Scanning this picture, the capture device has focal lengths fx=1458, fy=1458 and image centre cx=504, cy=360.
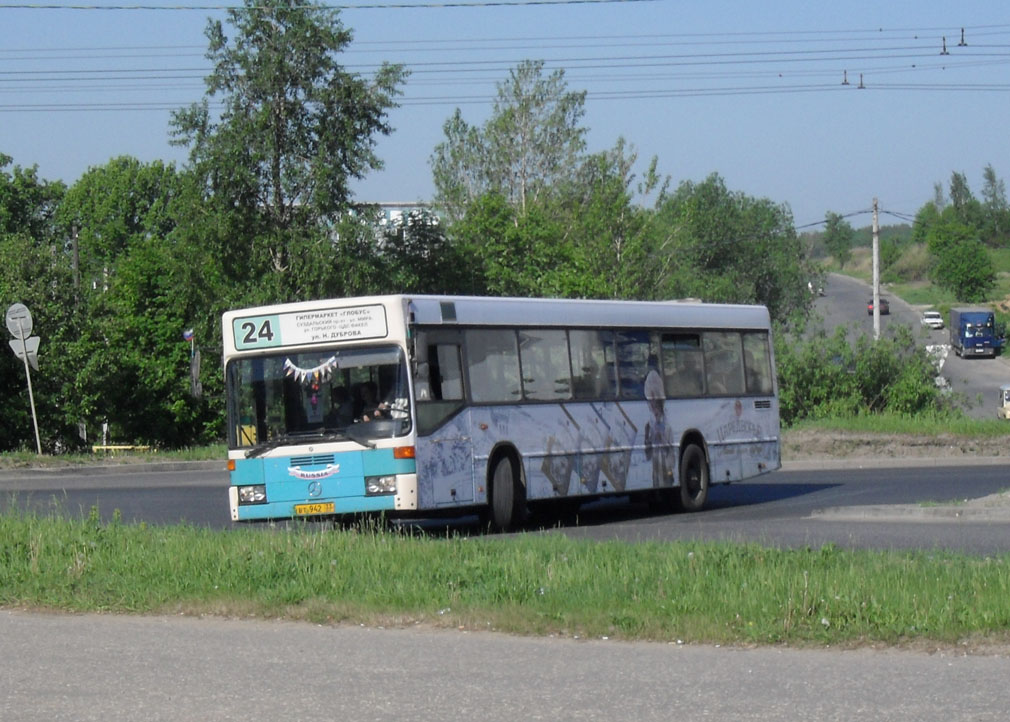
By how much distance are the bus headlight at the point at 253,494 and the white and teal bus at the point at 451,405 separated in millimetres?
22

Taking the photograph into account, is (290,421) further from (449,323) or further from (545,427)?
(545,427)

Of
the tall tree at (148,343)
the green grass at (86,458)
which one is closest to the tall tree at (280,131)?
the tall tree at (148,343)

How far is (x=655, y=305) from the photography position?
798 inches

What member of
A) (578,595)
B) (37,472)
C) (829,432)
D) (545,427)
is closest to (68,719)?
(578,595)

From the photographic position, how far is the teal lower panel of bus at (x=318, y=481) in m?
15.6

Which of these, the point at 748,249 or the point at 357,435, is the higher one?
the point at 748,249

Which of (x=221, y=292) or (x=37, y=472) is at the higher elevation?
(x=221, y=292)

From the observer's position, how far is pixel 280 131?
4425 cm

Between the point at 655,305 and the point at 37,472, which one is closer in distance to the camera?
the point at 655,305

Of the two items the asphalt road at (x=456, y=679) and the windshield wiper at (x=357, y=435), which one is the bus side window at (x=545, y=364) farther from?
the asphalt road at (x=456, y=679)

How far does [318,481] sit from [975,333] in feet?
273

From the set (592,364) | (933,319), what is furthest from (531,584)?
(933,319)

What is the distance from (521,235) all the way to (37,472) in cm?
3252

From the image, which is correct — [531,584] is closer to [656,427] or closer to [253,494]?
[253,494]
